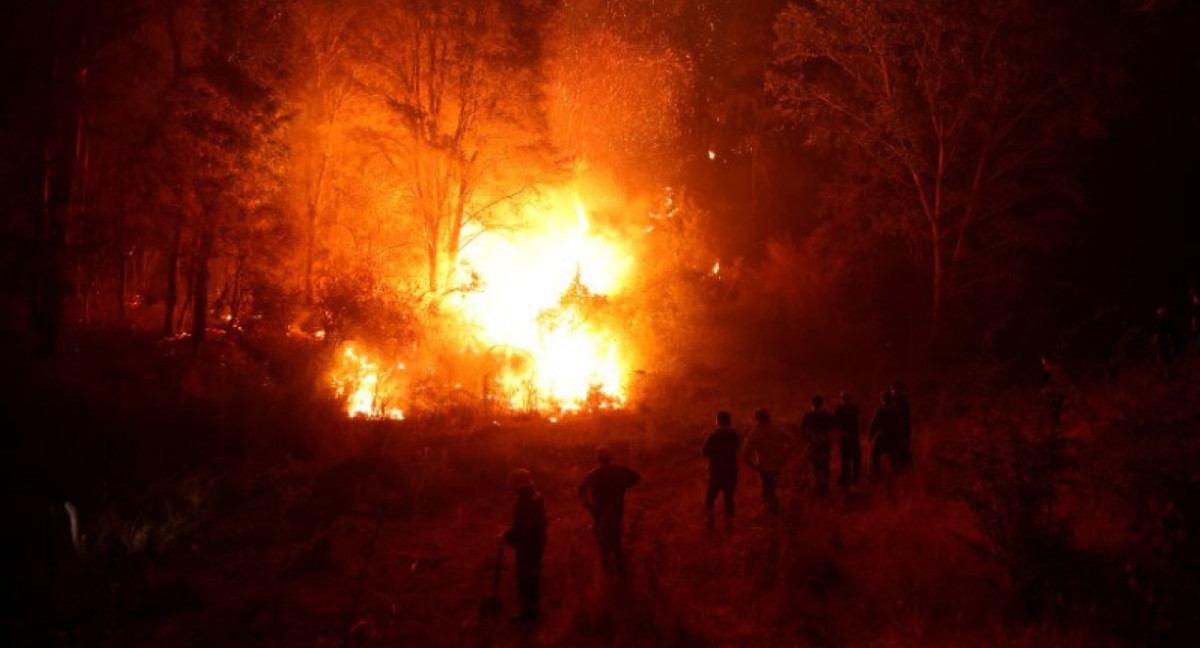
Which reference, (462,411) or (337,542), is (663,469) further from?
(337,542)

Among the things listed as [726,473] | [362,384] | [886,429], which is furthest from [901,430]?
[362,384]

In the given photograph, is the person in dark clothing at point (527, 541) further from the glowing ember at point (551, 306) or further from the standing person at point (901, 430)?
the glowing ember at point (551, 306)

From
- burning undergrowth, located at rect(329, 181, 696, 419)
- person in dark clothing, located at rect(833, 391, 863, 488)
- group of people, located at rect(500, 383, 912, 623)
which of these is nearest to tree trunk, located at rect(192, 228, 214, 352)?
burning undergrowth, located at rect(329, 181, 696, 419)

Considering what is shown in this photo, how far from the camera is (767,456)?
33.9 ft

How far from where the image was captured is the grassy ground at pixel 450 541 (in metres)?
7.90

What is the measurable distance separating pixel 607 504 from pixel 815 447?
11.7 ft

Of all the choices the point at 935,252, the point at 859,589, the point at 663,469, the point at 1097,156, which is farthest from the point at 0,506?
the point at 1097,156

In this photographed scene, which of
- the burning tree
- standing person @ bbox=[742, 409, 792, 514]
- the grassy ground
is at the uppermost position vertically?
the burning tree

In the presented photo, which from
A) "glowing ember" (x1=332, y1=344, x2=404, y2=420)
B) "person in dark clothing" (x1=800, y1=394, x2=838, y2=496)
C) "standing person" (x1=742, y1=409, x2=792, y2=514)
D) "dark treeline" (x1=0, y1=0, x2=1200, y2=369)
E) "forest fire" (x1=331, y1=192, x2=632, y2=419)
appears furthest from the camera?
"forest fire" (x1=331, y1=192, x2=632, y2=419)

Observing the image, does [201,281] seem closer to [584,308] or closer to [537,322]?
[537,322]

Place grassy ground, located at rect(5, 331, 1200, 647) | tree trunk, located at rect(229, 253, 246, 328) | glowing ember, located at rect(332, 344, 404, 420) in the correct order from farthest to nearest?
tree trunk, located at rect(229, 253, 246, 328)
glowing ember, located at rect(332, 344, 404, 420)
grassy ground, located at rect(5, 331, 1200, 647)

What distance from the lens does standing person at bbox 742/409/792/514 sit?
406 inches

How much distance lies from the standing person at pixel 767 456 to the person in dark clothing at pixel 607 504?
73.7 inches

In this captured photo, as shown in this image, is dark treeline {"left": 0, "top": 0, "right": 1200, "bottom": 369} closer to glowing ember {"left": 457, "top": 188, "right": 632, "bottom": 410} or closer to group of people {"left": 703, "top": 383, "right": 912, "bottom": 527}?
glowing ember {"left": 457, "top": 188, "right": 632, "bottom": 410}
